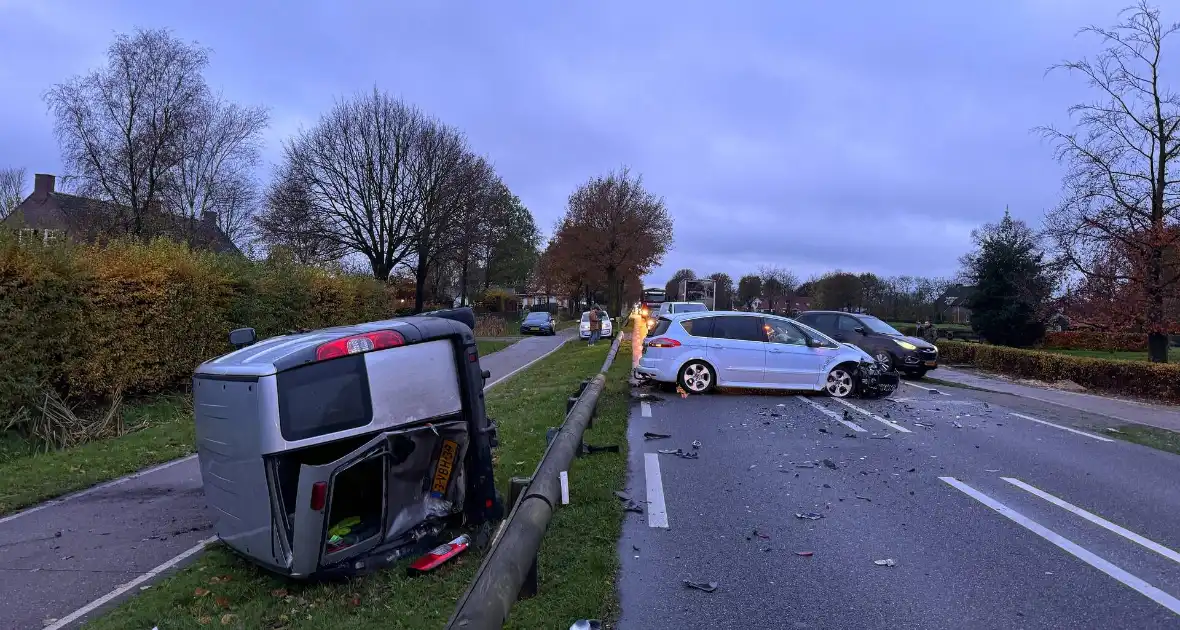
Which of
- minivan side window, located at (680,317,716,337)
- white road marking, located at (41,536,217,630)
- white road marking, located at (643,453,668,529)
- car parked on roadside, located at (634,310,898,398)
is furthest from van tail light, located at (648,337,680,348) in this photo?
white road marking, located at (41,536,217,630)

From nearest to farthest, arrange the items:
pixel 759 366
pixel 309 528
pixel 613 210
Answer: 1. pixel 309 528
2. pixel 759 366
3. pixel 613 210

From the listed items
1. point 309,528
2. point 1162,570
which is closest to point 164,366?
point 309,528

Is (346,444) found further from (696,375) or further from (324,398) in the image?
(696,375)

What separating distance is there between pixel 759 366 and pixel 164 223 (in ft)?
81.9

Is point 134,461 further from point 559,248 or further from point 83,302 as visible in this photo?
point 559,248

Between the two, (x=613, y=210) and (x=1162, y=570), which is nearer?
(x=1162, y=570)

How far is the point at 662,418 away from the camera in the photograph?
10.6 m

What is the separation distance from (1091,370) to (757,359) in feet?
32.3

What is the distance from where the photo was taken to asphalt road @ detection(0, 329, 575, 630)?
172 inches

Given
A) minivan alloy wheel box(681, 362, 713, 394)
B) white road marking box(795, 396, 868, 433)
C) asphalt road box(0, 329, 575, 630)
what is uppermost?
minivan alloy wheel box(681, 362, 713, 394)

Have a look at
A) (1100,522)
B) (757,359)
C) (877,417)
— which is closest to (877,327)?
(757,359)

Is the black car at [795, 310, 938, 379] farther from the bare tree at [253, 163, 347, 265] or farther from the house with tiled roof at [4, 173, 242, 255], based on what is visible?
the bare tree at [253, 163, 347, 265]

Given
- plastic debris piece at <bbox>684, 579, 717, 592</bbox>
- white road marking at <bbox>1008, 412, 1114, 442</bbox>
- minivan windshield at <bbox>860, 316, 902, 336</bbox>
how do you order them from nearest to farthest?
plastic debris piece at <bbox>684, 579, 717, 592</bbox>
white road marking at <bbox>1008, 412, 1114, 442</bbox>
minivan windshield at <bbox>860, 316, 902, 336</bbox>

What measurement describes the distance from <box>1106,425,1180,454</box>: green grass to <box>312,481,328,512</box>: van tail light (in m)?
10.4
